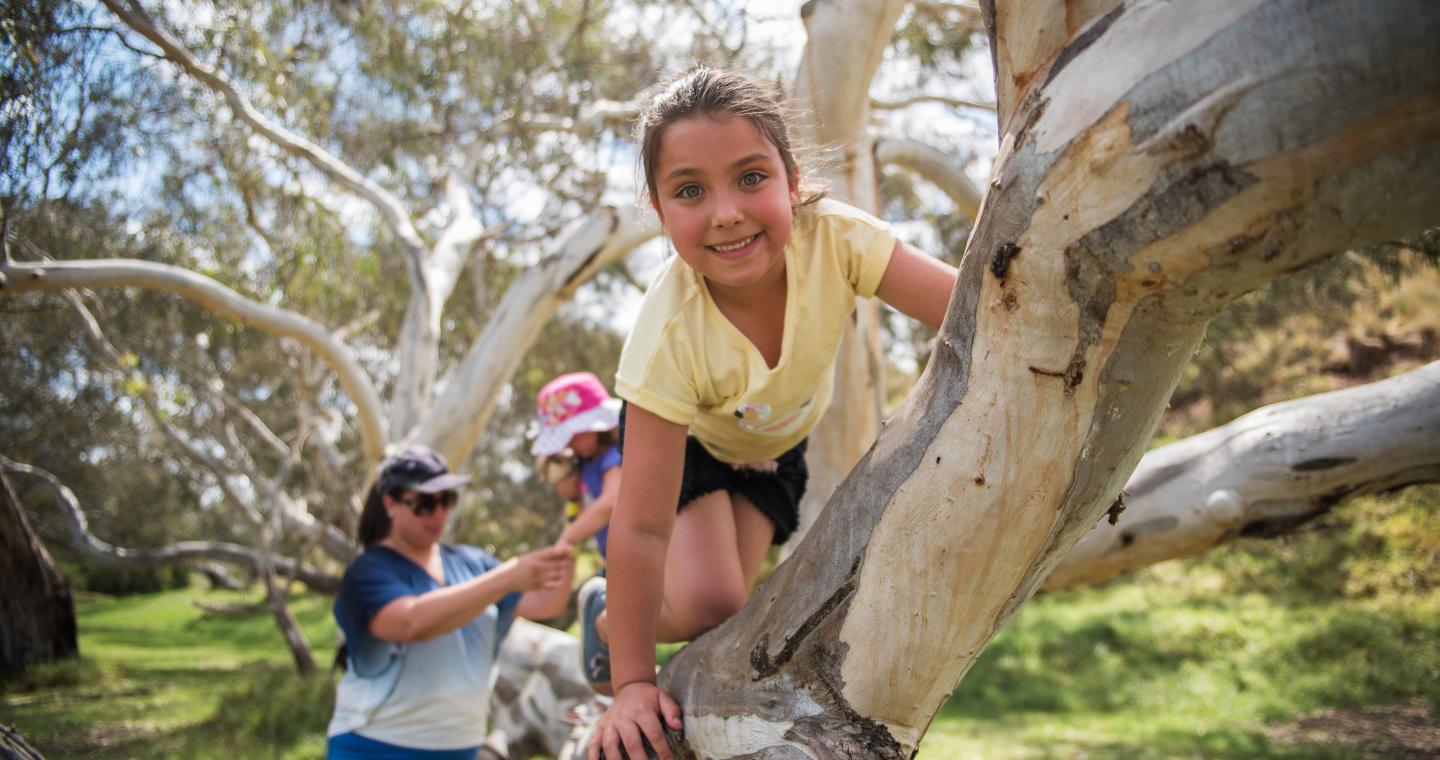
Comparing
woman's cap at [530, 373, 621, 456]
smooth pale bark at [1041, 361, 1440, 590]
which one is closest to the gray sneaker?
woman's cap at [530, 373, 621, 456]

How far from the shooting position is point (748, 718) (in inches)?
56.9

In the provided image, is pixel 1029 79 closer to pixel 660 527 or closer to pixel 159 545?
pixel 660 527

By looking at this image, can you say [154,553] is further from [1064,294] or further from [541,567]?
[1064,294]

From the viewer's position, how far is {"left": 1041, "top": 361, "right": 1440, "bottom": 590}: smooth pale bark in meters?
2.31

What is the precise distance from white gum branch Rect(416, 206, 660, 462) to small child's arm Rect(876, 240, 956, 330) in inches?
159

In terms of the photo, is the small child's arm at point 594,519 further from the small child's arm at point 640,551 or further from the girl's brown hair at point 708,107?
the girl's brown hair at point 708,107

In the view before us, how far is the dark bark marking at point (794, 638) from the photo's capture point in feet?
4.41

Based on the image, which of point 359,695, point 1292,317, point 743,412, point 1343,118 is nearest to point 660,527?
point 743,412

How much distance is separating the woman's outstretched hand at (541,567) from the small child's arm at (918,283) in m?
1.44

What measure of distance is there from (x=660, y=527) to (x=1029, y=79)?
0.86 meters

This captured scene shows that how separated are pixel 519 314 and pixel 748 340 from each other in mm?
4177

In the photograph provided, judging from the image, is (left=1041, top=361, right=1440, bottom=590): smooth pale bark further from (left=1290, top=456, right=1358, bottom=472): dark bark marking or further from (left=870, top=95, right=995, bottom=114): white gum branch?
(left=870, top=95, right=995, bottom=114): white gum branch

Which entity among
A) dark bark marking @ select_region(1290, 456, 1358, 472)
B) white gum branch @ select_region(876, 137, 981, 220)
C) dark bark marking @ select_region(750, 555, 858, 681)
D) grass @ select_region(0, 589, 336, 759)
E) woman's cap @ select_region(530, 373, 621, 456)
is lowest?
grass @ select_region(0, 589, 336, 759)

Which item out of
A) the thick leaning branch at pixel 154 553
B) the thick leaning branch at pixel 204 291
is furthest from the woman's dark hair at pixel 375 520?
the thick leaning branch at pixel 154 553
